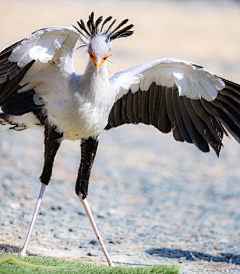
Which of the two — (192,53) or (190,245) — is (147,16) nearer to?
(192,53)

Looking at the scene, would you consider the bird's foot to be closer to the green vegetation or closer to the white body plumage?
the white body plumage

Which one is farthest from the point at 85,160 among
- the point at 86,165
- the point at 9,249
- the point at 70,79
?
the point at 9,249

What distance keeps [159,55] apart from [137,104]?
18.5 metres

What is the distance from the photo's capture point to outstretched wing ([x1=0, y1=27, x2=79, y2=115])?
14.7 ft

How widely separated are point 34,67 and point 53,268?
2282 millimetres

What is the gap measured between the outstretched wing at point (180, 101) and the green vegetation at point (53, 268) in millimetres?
1921

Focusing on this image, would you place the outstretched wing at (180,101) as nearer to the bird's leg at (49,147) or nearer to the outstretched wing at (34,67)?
the outstretched wing at (34,67)

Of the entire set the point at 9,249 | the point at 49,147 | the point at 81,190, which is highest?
the point at 49,147

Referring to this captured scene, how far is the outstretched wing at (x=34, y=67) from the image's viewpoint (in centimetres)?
449

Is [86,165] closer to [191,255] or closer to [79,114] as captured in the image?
[79,114]

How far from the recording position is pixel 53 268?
4.20 m

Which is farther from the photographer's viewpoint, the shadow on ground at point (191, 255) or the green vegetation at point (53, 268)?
the shadow on ground at point (191, 255)

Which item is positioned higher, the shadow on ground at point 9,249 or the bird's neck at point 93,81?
the bird's neck at point 93,81

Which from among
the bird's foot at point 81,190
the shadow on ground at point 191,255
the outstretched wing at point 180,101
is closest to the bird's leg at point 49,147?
the bird's foot at point 81,190
